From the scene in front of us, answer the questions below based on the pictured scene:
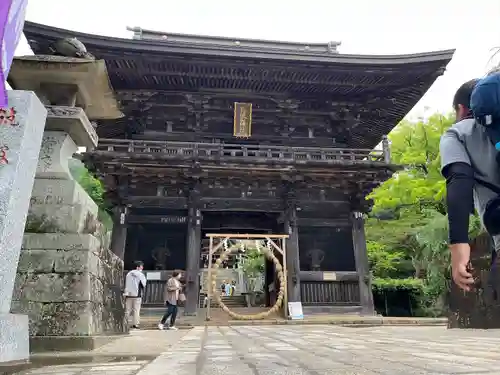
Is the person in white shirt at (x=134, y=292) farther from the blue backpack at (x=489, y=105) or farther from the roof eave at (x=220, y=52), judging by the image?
the blue backpack at (x=489, y=105)

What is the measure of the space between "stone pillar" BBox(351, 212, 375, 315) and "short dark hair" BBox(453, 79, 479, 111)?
37.2ft

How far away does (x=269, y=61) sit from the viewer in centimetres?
1269

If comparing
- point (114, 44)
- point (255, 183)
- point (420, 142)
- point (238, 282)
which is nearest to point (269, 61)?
point (255, 183)

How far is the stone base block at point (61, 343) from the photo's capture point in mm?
3652

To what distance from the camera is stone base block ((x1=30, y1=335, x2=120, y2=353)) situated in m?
3.65

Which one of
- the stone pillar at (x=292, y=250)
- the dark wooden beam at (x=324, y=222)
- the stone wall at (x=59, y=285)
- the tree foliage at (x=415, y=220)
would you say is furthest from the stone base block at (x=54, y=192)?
the tree foliage at (x=415, y=220)

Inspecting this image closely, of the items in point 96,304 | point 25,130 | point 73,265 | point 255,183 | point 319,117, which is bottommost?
point 96,304

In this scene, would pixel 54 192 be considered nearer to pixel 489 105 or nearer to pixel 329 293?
pixel 489 105

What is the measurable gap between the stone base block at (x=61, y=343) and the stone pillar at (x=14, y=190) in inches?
24.3

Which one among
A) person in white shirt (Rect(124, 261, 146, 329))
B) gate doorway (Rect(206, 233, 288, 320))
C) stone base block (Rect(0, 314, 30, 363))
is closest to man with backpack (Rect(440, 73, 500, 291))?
stone base block (Rect(0, 314, 30, 363))

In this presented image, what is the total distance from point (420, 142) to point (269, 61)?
9541 mm

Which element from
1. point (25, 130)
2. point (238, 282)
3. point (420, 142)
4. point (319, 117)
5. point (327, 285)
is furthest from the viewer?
point (238, 282)

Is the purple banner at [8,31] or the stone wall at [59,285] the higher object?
the purple banner at [8,31]

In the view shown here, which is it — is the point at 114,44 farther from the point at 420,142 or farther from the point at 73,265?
the point at 420,142
